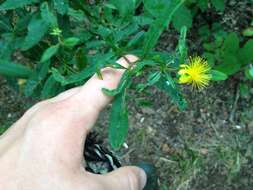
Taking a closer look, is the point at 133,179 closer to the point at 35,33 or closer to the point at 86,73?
the point at 86,73

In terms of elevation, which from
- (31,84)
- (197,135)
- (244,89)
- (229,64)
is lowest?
(197,135)

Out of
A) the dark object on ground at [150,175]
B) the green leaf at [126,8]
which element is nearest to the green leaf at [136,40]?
the green leaf at [126,8]

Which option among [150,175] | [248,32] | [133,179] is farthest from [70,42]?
[248,32]

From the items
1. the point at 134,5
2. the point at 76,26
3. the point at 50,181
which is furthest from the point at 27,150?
the point at 76,26

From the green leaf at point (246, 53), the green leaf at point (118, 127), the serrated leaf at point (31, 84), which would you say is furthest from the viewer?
the green leaf at point (246, 53)

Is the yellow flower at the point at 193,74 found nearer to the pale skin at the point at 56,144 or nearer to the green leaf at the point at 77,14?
the pale skin at the point at 56,144

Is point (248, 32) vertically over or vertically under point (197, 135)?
over
